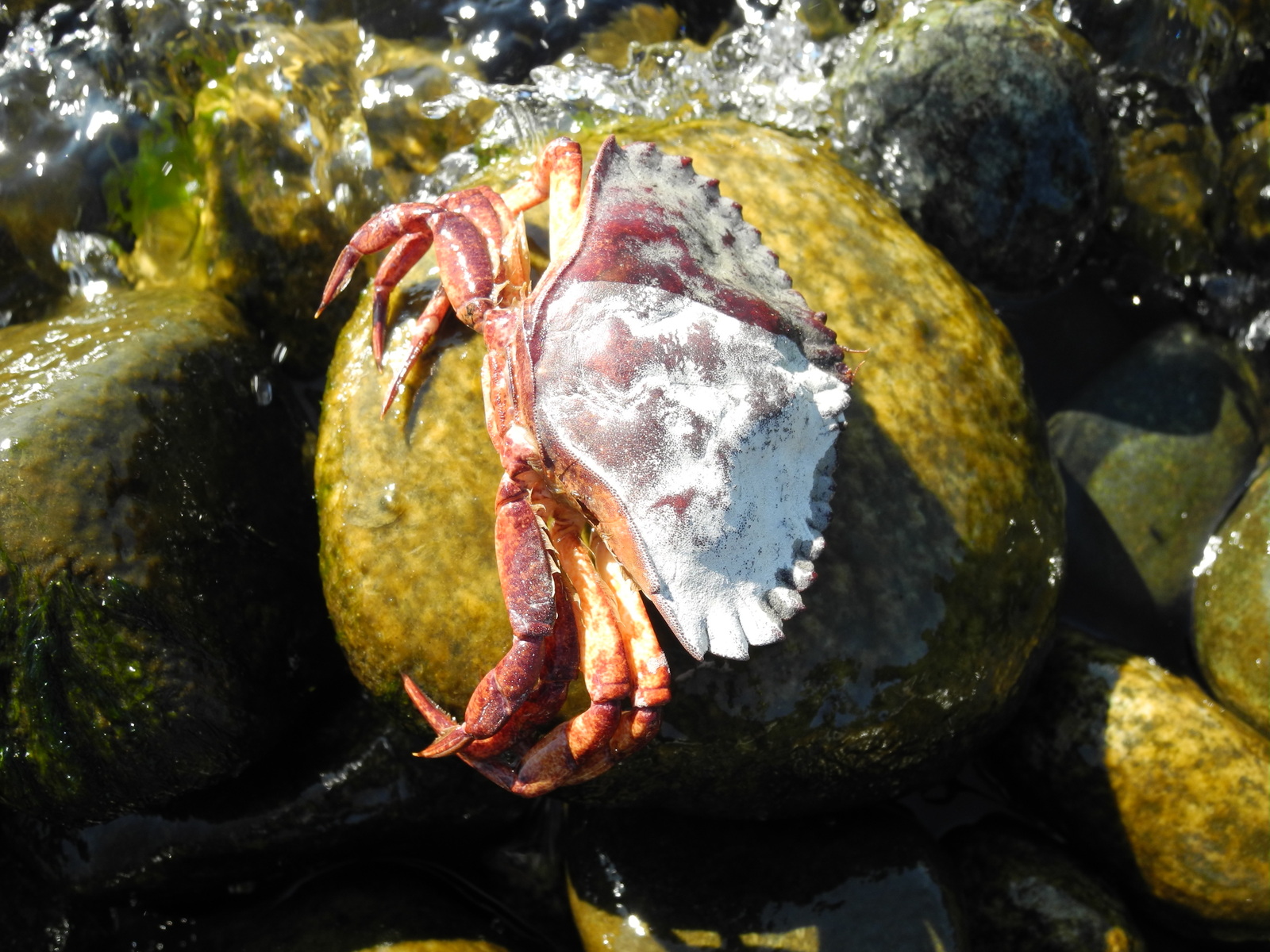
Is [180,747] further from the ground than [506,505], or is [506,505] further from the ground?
[506,505]

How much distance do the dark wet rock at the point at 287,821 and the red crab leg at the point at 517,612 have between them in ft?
2.92

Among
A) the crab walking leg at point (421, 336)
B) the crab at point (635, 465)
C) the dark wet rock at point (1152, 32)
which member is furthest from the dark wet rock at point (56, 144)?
the dark wet rock at point (1152, 32)

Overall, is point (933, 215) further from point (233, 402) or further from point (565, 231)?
point (233, 402)

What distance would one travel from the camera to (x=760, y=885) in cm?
356

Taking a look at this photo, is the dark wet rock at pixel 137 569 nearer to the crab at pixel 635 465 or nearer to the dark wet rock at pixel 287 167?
the dark wet rock at pixel 287 167

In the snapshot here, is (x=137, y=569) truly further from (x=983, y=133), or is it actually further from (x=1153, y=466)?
(x=1153, y=466)

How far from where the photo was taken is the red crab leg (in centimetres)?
289

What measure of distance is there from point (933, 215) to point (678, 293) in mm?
1982

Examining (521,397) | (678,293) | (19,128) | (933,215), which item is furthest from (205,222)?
(933,215)

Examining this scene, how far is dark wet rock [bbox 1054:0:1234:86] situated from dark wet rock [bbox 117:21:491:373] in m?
3.20

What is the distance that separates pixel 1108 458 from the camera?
4.40 m

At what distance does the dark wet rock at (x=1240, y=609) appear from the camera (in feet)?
12.9

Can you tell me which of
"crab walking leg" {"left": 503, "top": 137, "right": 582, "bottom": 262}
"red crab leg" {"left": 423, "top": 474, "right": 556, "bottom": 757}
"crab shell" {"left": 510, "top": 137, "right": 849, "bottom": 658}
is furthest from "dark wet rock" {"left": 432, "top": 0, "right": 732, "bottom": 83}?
"red crab leg" {"left": 423, "top": 474, "right": 556, "bottom": 757}

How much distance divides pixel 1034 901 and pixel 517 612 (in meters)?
2.45
